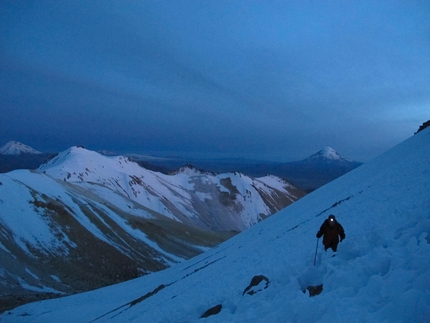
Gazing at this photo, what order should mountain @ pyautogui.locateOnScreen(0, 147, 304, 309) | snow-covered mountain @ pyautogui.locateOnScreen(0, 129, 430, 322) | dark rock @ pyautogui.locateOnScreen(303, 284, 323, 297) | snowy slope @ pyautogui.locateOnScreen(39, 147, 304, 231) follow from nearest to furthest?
1. snow-covered mountain @ pyautogui.locateOnScreen(0, 129, 430, 322)
2. dark rock @ pyautogui.locateOnScreen(303, 284, 323, 297)
3. mountain @ pyautogui.locateOnScreen(0, 147, 304, 309)
4. snowy slope @ pyautogui.locateOnScreen(39, 147, 304, 231)

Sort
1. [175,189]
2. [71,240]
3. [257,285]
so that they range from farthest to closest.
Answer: [175,189], [71,240], [257,285]

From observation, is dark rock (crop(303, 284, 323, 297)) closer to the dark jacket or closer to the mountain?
the dark jacket

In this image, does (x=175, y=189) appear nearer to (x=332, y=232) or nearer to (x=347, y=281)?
(x=332, y=232)

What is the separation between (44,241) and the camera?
46375 millimetres

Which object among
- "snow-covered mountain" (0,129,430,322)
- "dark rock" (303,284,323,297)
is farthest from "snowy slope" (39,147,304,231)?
"dark rock" (303,284,323,297)

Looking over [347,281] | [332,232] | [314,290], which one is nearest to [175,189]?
[332,232]

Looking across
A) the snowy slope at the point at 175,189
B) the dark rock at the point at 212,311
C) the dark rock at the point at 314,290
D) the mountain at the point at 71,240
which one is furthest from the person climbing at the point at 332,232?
the snowy slope at the point at 175,189

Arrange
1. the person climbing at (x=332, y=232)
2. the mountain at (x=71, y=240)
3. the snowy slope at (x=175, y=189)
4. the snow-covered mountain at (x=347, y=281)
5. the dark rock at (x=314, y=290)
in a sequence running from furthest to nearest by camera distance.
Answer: the snowy slope at (x=175, y=189), the mountain at (x=71, y=240), the person climbing at (x=332, y=232), the dark rock at (x=314, y=290), the snow-covered mountain at (x=347, y=281)

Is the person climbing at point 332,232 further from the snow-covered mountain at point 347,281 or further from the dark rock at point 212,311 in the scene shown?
the dark rock at point 212,311

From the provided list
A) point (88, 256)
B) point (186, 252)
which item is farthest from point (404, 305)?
point (186, 252)

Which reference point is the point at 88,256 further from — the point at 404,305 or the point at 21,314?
the point at 404,305

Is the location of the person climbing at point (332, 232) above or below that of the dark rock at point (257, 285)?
above

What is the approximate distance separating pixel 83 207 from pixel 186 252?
78.3 feet

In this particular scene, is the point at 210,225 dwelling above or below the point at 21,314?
below
